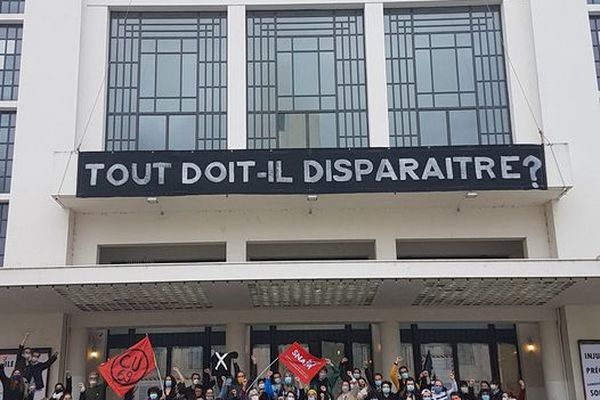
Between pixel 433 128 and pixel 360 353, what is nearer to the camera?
pixel 433 128

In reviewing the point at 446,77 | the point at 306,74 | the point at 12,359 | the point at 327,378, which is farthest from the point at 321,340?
the point at 12,359

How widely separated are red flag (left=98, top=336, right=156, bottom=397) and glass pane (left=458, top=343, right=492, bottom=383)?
27.1 feet

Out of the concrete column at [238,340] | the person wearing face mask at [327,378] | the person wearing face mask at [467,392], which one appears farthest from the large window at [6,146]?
the person wearing face mask at [467,392]

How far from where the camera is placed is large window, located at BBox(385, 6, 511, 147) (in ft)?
63.0

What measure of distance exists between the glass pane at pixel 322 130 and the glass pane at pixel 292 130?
17 cm

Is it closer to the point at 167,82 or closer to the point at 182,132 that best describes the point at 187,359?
the point at 182,132

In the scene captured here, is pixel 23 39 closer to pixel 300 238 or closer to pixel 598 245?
pixel 300 238

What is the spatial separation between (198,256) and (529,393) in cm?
885

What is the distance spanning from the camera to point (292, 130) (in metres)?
A: 19.2

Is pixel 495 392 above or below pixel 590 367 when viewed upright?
below

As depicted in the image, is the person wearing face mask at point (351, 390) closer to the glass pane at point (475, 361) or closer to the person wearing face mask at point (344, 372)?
the person wearing face mask at point (344, 372)

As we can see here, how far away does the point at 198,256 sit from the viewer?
19859 mm

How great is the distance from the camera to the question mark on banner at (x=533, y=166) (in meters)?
17.3

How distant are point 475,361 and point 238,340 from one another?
6.15 m
